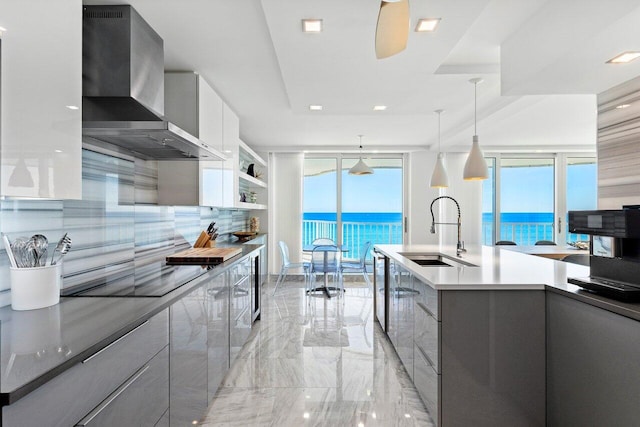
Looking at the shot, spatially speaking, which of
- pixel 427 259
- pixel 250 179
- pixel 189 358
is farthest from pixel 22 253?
pixel 250 179

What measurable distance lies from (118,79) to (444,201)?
18.5ft

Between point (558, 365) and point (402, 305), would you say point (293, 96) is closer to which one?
point (402, 305)

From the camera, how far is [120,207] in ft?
7.68

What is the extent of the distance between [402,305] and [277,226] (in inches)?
164

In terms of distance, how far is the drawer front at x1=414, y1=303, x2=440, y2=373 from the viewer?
1934 mm

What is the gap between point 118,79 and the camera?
1868 millimetres

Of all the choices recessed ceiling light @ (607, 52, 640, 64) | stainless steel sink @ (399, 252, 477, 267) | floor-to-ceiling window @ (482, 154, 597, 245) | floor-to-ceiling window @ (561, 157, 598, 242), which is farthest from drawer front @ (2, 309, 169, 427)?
floor-to-ceiling window @ (561, 157, 598, 242)

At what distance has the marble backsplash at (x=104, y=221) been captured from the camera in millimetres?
1571

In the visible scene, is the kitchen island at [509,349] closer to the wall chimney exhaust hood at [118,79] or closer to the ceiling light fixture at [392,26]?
the ceiling light fixture at [392,26]

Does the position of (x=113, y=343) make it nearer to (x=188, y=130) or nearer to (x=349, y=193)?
(x=188, y=130)

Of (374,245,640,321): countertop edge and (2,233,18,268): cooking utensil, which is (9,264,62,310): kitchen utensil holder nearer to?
(2,233,18,268): cooking utensil

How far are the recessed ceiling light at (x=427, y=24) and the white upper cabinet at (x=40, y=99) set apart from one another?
1626 mm

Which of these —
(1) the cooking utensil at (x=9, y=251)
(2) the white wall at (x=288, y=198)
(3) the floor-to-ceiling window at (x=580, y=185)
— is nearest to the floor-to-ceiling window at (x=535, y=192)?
(3) the floor-to-ceiling window at (x=580, y=185)

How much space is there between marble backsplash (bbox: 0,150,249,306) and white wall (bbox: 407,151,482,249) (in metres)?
4.36
